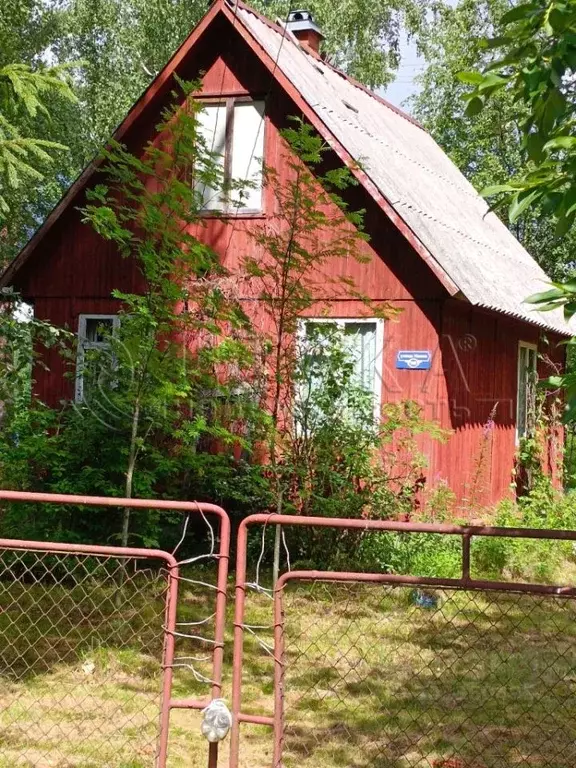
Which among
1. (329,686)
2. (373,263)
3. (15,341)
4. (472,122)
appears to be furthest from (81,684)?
(472,122)

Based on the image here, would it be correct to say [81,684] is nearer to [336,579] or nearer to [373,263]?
[336,579]

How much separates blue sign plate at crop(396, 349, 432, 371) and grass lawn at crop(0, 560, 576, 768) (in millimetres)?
3081

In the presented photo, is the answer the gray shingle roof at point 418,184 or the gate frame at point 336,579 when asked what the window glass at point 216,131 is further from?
the gate frame at point 336,579

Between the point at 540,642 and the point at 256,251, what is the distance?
6.23 m

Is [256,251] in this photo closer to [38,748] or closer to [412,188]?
[412,188]

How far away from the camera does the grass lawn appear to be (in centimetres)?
507

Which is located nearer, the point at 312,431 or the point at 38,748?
the point at 38,748

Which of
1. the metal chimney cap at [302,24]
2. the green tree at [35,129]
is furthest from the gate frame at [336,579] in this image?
the green tree at [35,129]

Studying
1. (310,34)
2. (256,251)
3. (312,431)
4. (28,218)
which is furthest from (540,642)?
(28,218)

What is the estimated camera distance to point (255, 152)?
38.9ft

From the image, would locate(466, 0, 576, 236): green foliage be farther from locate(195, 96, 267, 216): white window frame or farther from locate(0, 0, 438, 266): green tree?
locate(0, 0, 438, 266): green tree

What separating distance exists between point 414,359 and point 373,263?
1.28 metres

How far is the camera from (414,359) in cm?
1073

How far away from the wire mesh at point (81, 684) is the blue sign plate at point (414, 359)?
417cm
